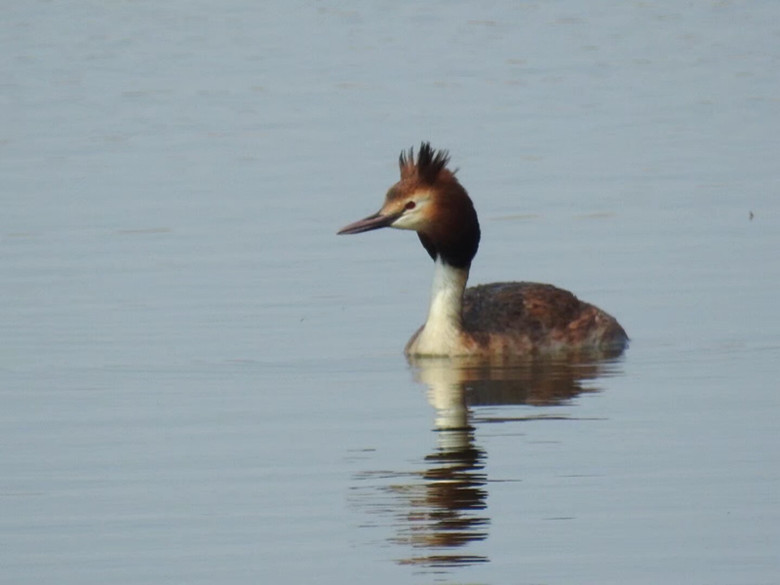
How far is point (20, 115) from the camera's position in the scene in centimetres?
3025

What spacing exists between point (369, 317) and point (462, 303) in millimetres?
864

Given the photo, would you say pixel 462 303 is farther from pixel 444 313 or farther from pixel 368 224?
pixel 368 224

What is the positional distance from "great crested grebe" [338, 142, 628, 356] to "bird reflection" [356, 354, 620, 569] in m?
0.18

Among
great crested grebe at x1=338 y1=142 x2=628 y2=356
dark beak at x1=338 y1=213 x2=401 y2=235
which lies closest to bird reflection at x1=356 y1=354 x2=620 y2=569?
great crested grebe at x1=338 y1=142 x2=628 y2=356

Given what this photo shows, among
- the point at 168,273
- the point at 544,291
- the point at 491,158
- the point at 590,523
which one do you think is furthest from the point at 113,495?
the point at 491,158

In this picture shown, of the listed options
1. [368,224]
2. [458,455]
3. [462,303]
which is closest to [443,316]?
[462,303]

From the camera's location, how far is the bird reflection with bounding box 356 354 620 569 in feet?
38.4

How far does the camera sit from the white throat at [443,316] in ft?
57.4

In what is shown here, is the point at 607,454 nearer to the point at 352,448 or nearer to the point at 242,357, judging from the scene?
the point at 352,448

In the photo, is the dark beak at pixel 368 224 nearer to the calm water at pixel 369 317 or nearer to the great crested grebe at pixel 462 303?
the great crested grebe at pixel 462 303

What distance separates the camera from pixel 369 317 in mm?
A: 18531

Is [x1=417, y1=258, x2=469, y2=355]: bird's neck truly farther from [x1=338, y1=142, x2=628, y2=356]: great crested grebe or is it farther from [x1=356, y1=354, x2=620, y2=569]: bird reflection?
[x1=356, y1=354, x2=620, y2=569]: bird reflection

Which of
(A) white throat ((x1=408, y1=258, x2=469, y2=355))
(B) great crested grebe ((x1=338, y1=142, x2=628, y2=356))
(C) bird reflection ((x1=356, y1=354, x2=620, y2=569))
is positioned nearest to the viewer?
(C) bird reflection ((x1=356, y1=354, x2=620, y2=569))

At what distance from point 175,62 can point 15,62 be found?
97.6 inches
